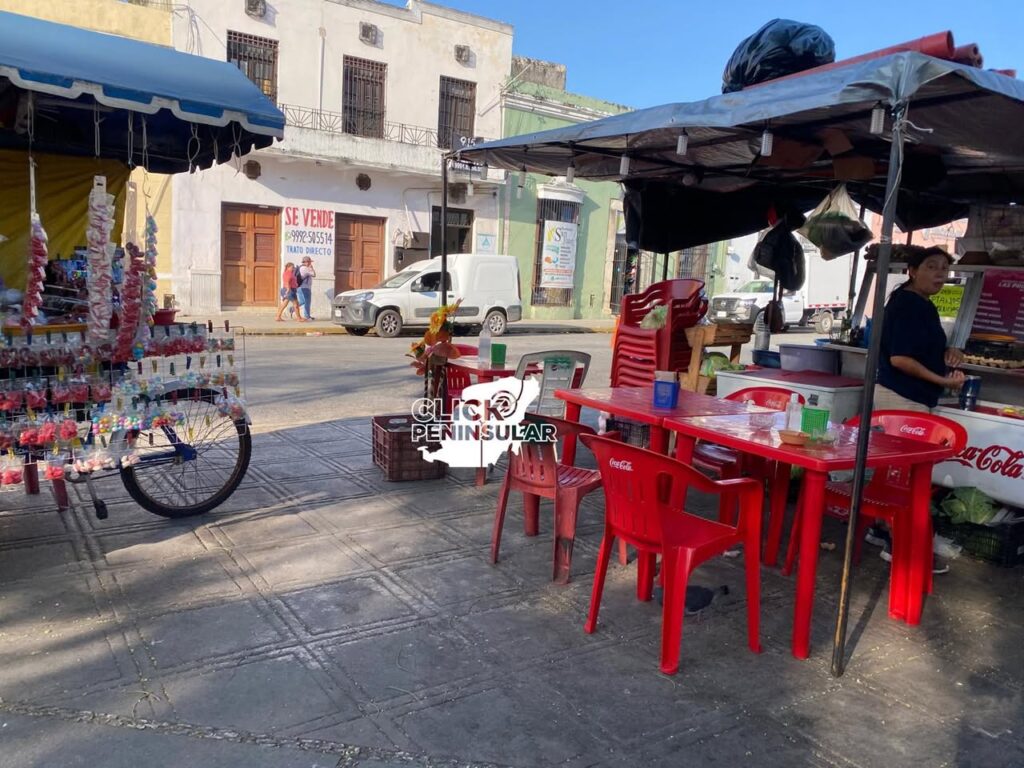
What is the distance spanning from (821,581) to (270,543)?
10.1ft

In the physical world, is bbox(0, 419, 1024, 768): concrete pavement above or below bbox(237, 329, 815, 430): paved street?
below

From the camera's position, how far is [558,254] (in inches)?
961

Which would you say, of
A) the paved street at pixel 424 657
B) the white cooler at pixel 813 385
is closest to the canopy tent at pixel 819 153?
the paved street at pixel 424 657

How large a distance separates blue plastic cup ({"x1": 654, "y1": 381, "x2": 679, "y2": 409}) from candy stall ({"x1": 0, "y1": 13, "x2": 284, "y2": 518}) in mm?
2541

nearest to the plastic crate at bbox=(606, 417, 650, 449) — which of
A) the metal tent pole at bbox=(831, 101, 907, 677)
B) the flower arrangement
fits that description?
the flower arrangement

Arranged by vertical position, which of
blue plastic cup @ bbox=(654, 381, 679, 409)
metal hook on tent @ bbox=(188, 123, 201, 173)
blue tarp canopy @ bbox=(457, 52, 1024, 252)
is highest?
blue tarp canopy @ bbox=(457, 52, 1024, 252)

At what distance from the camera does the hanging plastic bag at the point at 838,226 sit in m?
5.92

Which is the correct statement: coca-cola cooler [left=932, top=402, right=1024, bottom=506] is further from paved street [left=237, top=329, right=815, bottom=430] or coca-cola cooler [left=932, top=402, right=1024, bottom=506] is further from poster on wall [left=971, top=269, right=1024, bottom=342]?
paved street [left=237, top=329, right=815, bottom=430]

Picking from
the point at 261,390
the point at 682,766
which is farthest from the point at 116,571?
the point at 261,390

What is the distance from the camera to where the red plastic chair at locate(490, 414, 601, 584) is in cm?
412

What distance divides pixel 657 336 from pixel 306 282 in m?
14.4

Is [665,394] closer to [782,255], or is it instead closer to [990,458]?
[990,458]

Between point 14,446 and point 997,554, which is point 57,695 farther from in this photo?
point 997,554

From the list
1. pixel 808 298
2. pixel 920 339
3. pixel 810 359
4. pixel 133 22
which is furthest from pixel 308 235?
pixel 920 339
